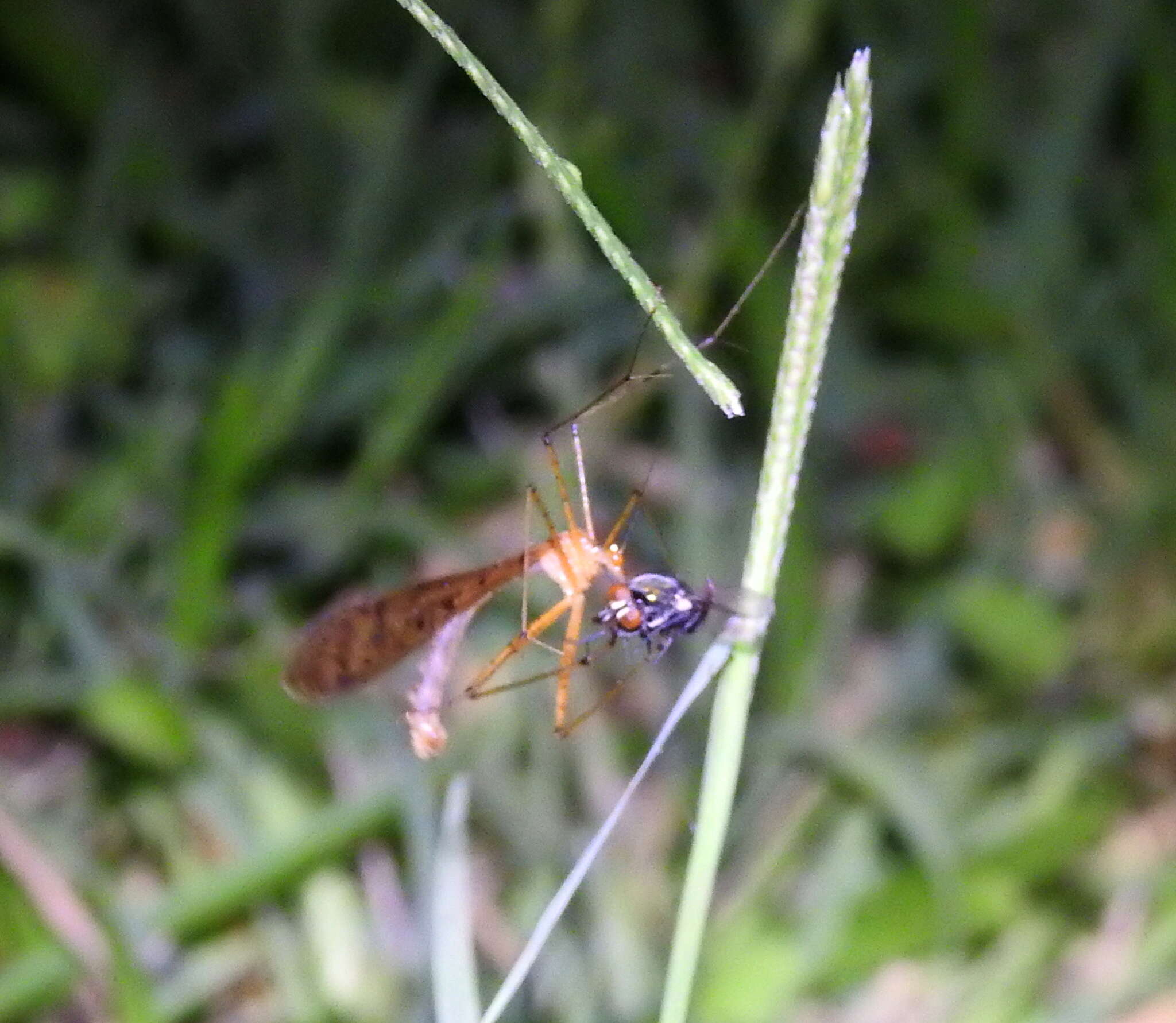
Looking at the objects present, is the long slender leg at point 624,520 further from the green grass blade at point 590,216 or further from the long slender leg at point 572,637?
the green grass blade at point 590,216

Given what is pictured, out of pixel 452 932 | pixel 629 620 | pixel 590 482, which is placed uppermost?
pixel 590 482

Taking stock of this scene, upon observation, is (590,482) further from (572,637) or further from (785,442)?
(785,442)

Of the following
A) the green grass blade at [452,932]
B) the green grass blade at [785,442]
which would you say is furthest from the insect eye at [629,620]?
the green grass blade at [785,442]

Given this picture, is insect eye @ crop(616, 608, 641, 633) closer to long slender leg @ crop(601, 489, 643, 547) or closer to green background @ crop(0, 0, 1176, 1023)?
long slender leg @ crop(601, 489, 643, 547)

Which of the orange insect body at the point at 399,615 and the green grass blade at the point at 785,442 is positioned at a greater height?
the orange insect body at the point at 399,615

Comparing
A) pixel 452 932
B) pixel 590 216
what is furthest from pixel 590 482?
pixel 590 216

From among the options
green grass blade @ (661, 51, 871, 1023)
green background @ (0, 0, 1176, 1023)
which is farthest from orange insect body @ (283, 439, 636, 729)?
green grass blade @ (661, 51, 871, 1023)
